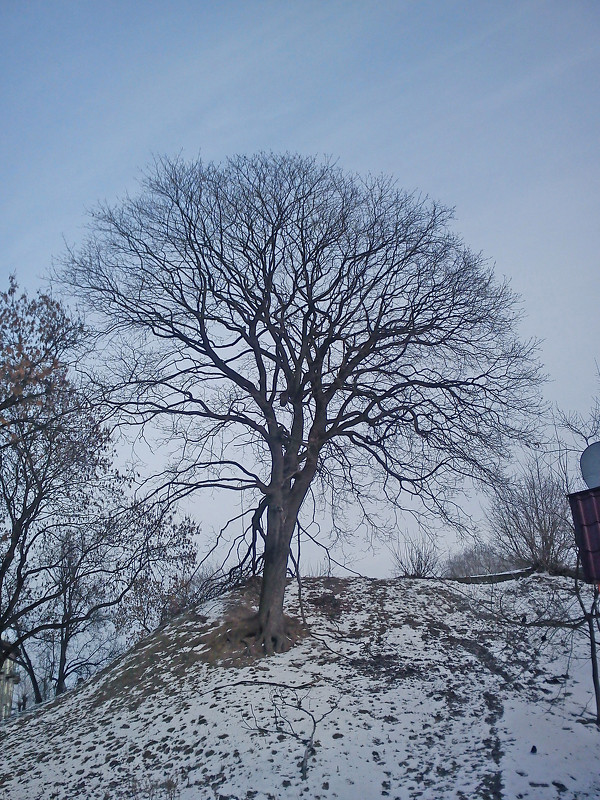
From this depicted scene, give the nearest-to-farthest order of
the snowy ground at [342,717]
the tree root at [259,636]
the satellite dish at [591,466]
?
the satellite dish at [591,466], the snowy ground at [342,717], the tree root at [259,636]

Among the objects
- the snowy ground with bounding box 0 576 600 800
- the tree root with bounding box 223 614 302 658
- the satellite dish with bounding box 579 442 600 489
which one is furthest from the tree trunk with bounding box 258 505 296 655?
the satellite dish with bounding box 579 442 600 489

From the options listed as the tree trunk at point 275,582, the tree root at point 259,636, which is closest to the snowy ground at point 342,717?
the tree root at point 259,636

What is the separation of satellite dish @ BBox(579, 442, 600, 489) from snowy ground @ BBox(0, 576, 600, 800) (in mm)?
2180

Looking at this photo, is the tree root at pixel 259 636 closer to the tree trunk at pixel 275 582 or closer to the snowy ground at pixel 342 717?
the tree trunk at pixel 275 582

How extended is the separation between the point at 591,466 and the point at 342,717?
477 cm

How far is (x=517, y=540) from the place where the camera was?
14500 millimetres

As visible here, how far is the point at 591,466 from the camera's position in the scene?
5887 millimetres

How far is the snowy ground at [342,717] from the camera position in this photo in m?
6.52

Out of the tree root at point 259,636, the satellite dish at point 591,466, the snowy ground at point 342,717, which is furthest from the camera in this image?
the tree root at point 259,636

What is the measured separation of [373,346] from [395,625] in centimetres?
Answer: 536

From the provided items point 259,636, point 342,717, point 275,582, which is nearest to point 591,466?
point 342,717

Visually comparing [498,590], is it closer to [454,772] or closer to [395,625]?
[395,625]

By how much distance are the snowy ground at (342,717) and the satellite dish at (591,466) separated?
218 cm

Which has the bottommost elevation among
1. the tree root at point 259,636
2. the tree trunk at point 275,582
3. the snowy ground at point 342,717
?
the snowy ground at point 342,717
